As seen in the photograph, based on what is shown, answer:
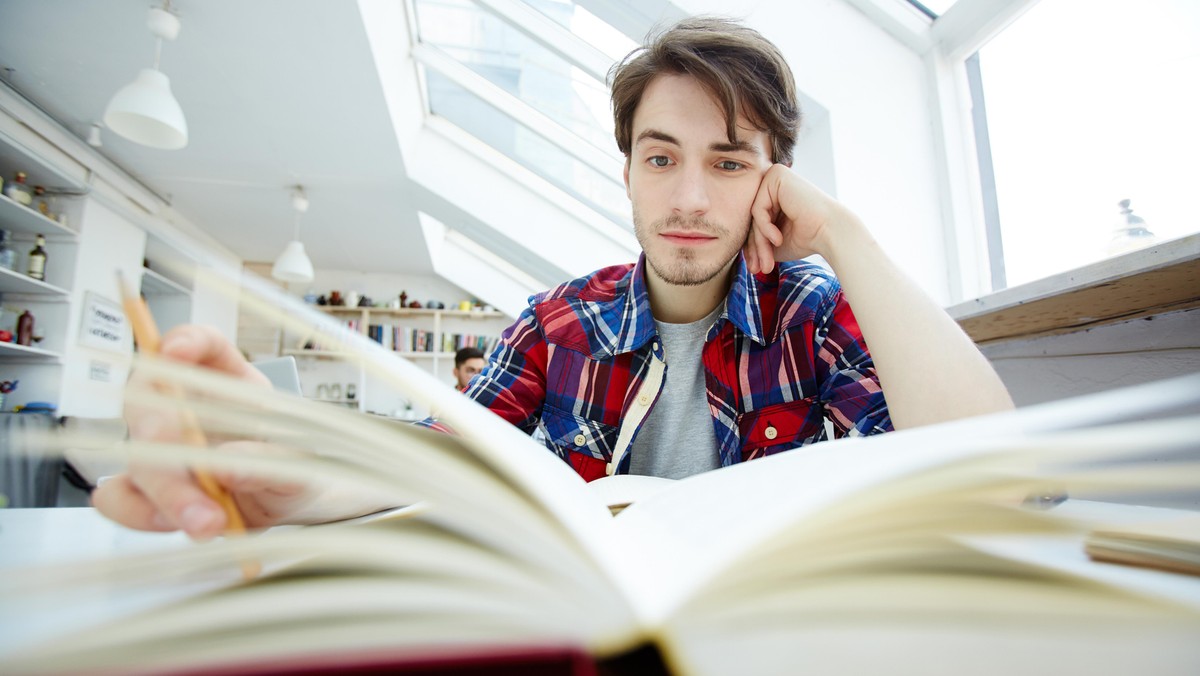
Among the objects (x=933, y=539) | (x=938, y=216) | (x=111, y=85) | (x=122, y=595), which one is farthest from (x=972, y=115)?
(x=111, y=85)

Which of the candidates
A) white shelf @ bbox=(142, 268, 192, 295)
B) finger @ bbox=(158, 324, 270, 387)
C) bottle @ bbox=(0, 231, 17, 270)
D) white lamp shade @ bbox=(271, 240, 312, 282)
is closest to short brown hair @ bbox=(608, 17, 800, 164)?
finger @ bbox=(158, 324, 270, 387)

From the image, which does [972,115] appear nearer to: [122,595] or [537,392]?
[537,392]

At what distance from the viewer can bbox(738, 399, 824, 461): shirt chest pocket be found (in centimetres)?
82

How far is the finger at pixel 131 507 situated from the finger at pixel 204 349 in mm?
76

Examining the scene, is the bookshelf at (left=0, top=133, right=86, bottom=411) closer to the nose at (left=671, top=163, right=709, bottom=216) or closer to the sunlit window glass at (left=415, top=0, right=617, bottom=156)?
the sunlit window glass at (left=415, top=0, right=617, bottom=156)

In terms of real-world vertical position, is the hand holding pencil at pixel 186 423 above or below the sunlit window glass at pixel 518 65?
below

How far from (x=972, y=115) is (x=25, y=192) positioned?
4.70 metres

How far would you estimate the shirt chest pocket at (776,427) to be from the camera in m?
0.82

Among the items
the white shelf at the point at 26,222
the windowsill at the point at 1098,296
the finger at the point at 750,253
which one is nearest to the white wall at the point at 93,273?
the white shelf at the point at 26,222

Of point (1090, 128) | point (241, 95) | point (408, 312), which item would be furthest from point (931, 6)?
point (408, 312)

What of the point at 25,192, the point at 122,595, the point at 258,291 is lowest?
the point at 122,595

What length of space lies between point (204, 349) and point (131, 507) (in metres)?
0.10

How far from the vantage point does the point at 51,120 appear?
3.34 meters

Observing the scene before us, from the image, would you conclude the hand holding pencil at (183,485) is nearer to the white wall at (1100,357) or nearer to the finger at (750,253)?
the finger at (750,253)
